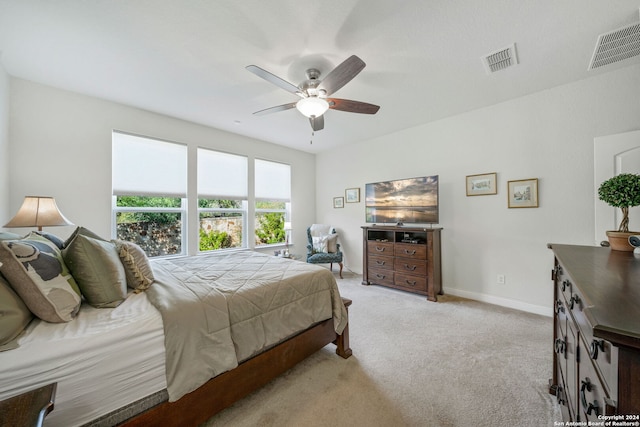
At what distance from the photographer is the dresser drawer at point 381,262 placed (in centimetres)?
385

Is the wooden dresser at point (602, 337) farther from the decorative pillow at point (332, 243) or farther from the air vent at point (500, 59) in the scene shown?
the decorative pillow at point (332, 243)

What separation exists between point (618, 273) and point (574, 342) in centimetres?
34

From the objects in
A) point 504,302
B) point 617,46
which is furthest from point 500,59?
point 504,302

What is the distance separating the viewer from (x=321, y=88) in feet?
7.12

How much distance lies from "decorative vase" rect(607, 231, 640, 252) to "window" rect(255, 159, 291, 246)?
446 centimetres

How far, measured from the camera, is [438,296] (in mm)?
3551

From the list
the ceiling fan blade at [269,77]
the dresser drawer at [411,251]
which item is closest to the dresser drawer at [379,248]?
the dresser drawer at [411,251]

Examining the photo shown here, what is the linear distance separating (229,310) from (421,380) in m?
1.51

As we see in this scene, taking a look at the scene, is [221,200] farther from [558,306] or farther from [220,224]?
[558,306]

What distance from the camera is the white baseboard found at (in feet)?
9.36

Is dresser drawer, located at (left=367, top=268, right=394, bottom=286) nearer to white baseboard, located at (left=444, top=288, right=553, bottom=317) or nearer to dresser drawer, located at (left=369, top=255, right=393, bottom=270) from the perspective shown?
dresser drawer, located at (left=369, top=255, right=393, bottom=270)

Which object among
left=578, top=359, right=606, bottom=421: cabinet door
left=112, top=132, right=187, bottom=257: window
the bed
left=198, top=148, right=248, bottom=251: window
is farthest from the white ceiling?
left=578, top=359, right=606, bottom=421: cabinet door

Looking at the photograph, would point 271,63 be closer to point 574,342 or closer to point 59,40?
point 59,40

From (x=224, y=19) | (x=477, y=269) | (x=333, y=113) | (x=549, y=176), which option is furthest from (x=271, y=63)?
(x=477, y=269)
